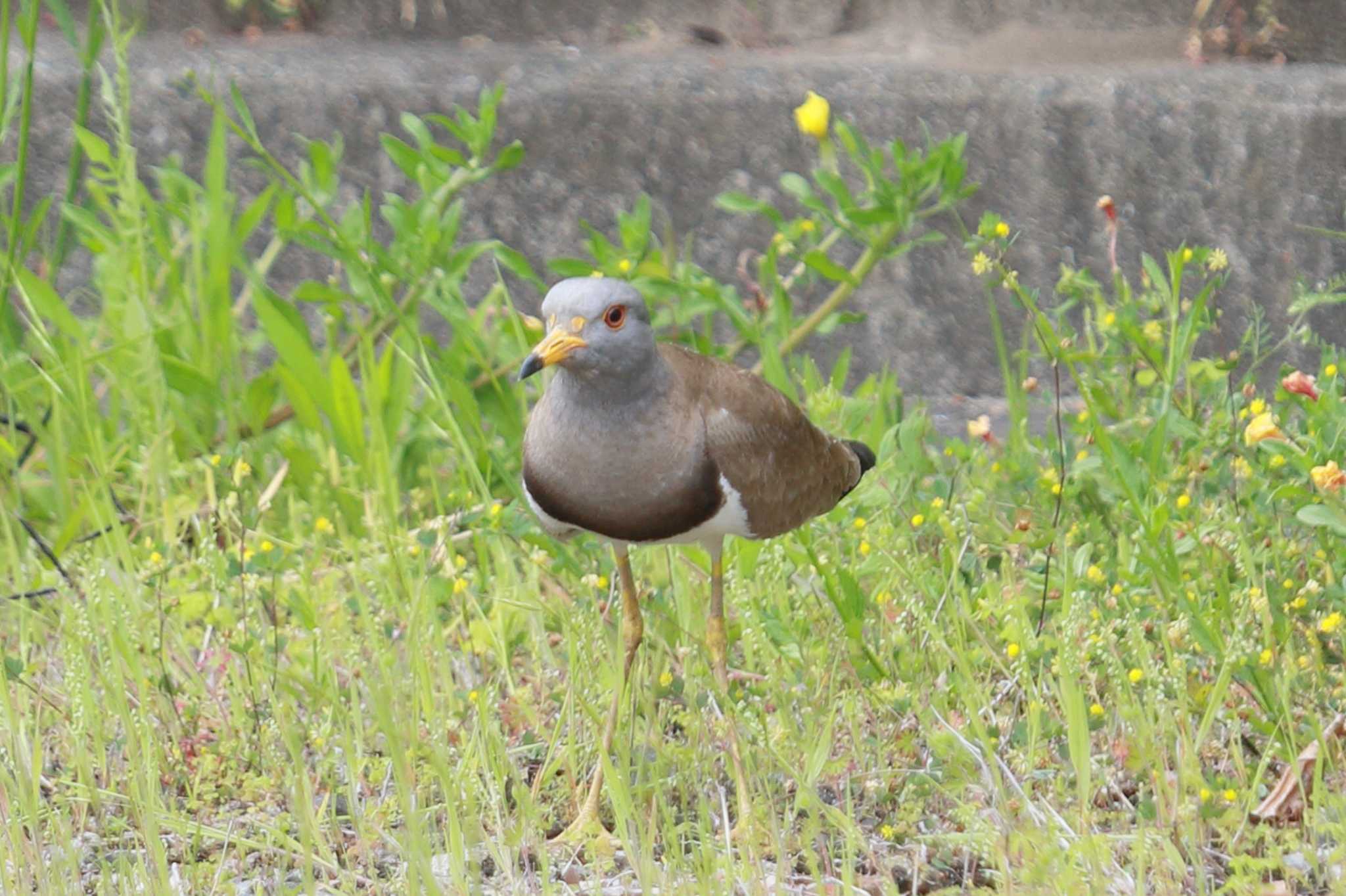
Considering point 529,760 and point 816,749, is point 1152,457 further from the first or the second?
point 529,760

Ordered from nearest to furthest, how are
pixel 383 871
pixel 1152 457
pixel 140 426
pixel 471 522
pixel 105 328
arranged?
pixel 383 871, pixel 1152 457, pixel 471 522, pixel 140 426, pixel 105 328

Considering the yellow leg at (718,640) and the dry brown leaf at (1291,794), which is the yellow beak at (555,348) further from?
the dry brown leaf at (1291,794)

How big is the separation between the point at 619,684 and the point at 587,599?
0.52 meters

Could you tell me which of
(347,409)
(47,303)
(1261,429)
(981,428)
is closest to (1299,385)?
(1261,429)

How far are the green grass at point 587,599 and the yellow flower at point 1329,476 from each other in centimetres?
2

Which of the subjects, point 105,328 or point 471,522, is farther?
point 105,328

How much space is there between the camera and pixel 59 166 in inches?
188

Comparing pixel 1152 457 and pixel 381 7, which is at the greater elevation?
pixel 381 7

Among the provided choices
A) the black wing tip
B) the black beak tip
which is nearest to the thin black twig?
the black wing tip

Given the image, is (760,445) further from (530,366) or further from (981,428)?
(981,428)

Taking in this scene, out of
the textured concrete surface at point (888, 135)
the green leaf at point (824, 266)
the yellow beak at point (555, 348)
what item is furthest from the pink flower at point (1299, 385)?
the textured concrete surface at point (888, 135)

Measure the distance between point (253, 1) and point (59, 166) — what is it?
30.2 inches

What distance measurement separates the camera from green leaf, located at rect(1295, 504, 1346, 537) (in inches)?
105

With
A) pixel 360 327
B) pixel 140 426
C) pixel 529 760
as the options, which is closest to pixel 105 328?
pixel 140 426
